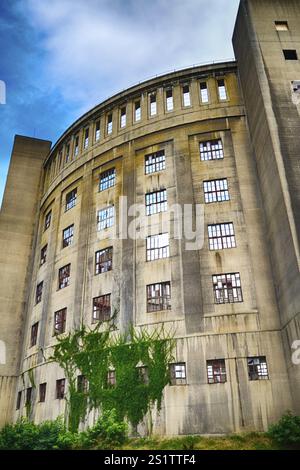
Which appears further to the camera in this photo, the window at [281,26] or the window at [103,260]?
the window at [281,26]

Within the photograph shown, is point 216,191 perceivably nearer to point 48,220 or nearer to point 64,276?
point 64,276

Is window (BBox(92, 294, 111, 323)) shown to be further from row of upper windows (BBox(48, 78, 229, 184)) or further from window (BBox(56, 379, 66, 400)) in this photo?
row of upper windows (BBox(48, 78, 229, 184))

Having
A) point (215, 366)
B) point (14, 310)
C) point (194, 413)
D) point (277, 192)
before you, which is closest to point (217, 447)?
Result: point (194, 413)

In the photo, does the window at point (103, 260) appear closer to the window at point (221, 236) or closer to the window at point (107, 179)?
the window at point (107, 179)

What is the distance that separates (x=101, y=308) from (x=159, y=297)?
14.6 ft

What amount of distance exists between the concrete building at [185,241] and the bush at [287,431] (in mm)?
1047

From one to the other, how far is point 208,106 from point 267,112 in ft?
21.1

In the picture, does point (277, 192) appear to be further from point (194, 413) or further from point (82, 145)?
point (82, 145)

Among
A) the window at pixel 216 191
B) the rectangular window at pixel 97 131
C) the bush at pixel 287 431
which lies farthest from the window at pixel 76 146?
the bush at pixel 287 431

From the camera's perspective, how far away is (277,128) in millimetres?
22703

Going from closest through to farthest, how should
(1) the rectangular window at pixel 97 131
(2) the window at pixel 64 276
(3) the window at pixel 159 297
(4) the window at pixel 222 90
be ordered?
(3) the window at pixel 159 297 < (2) the window at pixel 64 276 < (4) the window at pixel 222 90 < (1) the rectangular window at pixel 97 131

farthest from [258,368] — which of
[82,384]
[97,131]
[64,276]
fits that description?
[97,131]

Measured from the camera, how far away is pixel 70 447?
19.6m

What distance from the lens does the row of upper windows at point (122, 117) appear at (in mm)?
29734
